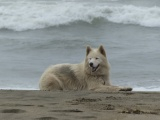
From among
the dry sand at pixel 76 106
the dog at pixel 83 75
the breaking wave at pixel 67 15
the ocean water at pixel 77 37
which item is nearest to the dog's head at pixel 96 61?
the dog at pixel 83 75

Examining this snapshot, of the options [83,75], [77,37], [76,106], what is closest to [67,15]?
[77,37]

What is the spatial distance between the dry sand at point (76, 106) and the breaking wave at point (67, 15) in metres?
16.7

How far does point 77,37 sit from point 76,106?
49.7 feet

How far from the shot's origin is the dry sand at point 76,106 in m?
4.61

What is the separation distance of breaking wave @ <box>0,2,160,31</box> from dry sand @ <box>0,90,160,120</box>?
1675 centimetres

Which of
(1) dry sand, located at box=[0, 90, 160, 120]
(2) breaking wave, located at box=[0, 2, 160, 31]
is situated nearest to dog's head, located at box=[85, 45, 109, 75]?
(1) dry sand, located at box=[0, 90, 160, 120]

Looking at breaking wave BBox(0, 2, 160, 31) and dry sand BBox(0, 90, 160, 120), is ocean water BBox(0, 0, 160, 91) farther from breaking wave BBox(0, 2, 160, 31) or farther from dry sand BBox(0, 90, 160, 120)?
dry sand BBox(0, 90, 160, 120)

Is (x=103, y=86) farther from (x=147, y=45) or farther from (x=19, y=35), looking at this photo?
(x=19, y=35)

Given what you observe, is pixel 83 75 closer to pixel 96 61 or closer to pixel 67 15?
pixel 96 61

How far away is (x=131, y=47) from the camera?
16.7 metres

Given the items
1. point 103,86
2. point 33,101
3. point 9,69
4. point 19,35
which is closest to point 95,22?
point 19,35

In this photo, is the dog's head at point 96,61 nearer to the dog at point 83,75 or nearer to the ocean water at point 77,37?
the dog at point 83,75

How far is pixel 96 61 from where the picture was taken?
8266 millimetres

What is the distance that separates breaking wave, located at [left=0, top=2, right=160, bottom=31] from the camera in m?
23.9
